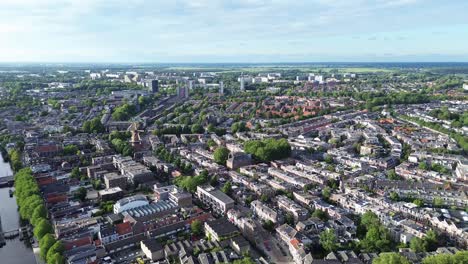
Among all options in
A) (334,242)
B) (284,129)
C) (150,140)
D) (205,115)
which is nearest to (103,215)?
(334,242)

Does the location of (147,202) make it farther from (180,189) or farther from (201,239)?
(201,239)

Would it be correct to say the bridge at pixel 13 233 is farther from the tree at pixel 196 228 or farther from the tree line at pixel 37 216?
the tree at pixel 196 228

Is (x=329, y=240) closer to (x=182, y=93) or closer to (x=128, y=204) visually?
(x=128, y=204)

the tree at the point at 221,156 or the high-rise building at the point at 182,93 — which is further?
the high-rise building at the point at 182,93

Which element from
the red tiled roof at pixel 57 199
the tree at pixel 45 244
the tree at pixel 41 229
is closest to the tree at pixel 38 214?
the tree at pixel 41 229

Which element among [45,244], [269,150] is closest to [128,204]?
[45,244]
